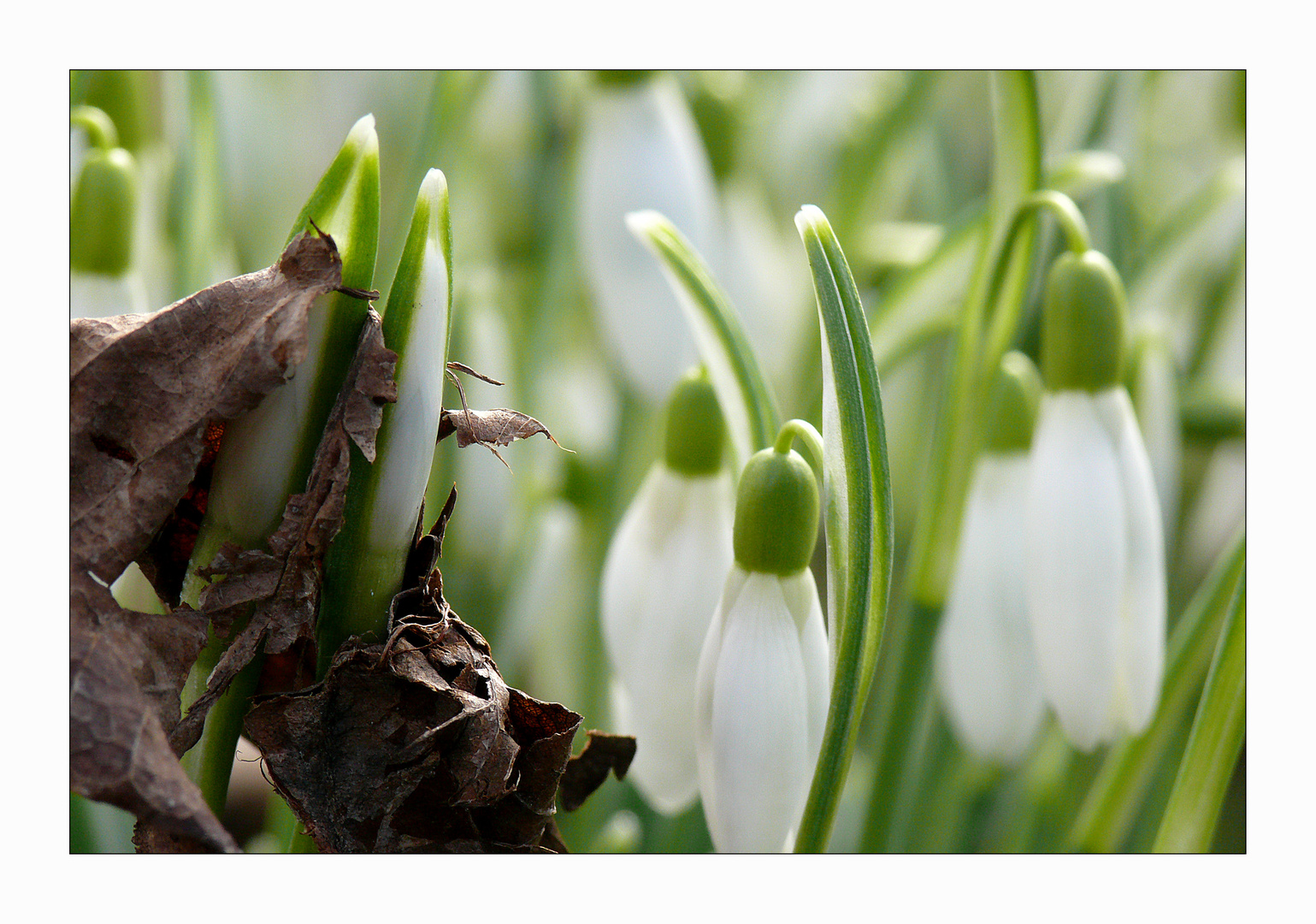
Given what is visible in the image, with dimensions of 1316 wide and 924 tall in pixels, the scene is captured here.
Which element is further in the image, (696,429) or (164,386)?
(696,429)

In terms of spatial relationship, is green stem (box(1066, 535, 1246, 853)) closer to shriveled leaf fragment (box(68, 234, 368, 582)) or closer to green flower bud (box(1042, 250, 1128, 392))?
green flower bud (box(1042, 250, 1128, 392))

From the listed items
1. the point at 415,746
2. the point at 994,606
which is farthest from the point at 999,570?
the point at 415,746

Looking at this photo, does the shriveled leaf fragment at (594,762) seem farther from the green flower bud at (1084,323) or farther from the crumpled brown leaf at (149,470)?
the green flower bud at (1084,323)

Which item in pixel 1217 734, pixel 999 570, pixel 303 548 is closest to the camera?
pixel 303 548

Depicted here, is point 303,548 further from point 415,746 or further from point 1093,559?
point 1093,559

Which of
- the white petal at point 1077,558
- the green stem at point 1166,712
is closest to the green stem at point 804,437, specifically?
the white petal at point 1077,558

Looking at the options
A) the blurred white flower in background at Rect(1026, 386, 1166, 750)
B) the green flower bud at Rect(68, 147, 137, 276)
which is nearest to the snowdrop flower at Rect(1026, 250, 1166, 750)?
the blurred white flower in background at Rect(1026, 386, 1166, 750)
